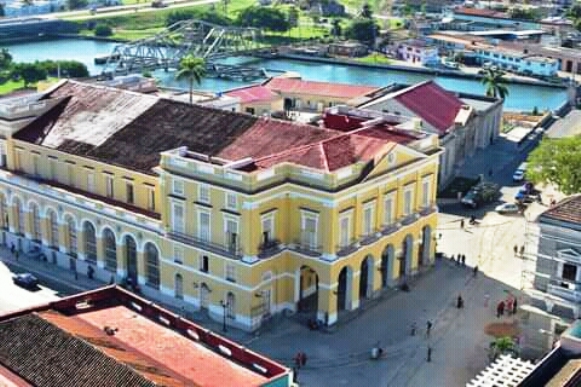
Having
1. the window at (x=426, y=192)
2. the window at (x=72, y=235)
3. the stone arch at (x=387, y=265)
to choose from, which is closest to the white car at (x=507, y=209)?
the window at (x=426, y=192)

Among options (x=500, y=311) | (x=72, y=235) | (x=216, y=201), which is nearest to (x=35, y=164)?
(x=72, y=235)

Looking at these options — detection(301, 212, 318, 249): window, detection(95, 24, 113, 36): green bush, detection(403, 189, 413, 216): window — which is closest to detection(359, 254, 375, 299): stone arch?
detection(403, 189, 413, 216): window

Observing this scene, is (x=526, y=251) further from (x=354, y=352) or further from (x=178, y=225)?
(x=178, y=225)

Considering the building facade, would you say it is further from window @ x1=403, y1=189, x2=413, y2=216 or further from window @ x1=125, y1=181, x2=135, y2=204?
window @ x1=125, y1=181, x2=135, y2=204

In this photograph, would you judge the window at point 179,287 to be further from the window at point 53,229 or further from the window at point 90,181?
the window at point 53,229

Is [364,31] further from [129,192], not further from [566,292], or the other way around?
[566,292]

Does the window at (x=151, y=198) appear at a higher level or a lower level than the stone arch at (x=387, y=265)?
higher
